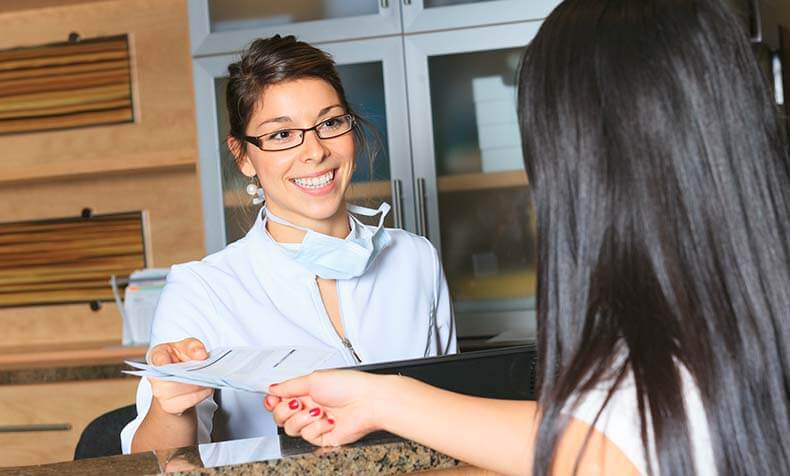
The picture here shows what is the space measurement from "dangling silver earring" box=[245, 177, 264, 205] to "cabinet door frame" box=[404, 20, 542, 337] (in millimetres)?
998

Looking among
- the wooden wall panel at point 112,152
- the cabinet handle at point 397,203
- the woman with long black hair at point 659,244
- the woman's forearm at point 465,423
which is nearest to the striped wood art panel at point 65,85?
the wooden wall panel at point 112,152

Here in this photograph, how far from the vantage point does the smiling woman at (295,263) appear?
153cm

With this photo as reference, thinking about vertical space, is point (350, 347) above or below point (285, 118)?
below

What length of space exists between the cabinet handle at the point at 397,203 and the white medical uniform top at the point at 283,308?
3.09ft

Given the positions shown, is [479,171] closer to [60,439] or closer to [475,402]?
[60,439]

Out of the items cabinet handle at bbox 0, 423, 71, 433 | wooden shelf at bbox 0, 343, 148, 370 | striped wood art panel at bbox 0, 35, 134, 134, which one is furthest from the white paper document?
striped wood art panel at bbox 0, 35, 134, 134

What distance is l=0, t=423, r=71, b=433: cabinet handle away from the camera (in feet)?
9.95

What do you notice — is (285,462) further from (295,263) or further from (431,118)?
(431,118)

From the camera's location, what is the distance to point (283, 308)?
1.59 metres

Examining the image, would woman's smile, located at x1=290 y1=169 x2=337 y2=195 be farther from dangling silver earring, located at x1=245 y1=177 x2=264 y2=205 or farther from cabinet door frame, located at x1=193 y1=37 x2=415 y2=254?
cabinet door frame, located at x1=193 y1=37 x2=415 y2=254

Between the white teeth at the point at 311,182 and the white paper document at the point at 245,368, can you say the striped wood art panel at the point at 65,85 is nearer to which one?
the white teeth at the point at 311,182

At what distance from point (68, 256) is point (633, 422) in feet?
9.63

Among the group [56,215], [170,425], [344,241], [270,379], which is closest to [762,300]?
[270,379]

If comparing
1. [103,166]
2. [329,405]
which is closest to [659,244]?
[329,405]
